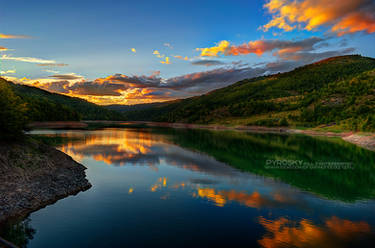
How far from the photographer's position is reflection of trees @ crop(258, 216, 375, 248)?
1866 cm

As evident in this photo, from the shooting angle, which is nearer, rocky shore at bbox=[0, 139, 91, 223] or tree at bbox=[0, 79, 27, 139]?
rocky shore at bbox=[0, 139, 91, 223]

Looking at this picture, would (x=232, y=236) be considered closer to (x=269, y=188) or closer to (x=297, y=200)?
(x=297, y=200)

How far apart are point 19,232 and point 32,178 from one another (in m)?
10.9

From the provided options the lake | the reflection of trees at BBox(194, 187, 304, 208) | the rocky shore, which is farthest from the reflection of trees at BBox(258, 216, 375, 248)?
the rocky shore

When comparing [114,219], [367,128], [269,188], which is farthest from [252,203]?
[367,128]

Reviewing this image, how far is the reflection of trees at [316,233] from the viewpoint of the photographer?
1866 centimetres

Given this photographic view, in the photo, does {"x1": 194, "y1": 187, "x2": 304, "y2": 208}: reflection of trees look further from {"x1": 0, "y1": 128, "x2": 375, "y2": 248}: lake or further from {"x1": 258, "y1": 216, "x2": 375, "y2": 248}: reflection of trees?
{"x1": 258, "y1": 216, "x2": 375, "y2": 248}: reflection of trees

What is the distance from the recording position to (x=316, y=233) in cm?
2056

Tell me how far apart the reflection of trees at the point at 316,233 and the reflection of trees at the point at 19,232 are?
16667 mm

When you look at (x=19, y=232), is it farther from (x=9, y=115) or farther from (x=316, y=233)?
(x=316, y=233)

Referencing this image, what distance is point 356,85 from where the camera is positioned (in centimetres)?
18438

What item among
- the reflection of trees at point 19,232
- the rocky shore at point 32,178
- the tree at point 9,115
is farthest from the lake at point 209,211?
the tree at point 9,115

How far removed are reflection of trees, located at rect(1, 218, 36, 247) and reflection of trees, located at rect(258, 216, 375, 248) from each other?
16667 mm

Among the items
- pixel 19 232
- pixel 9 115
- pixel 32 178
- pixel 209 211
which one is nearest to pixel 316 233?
pixel 209 211
